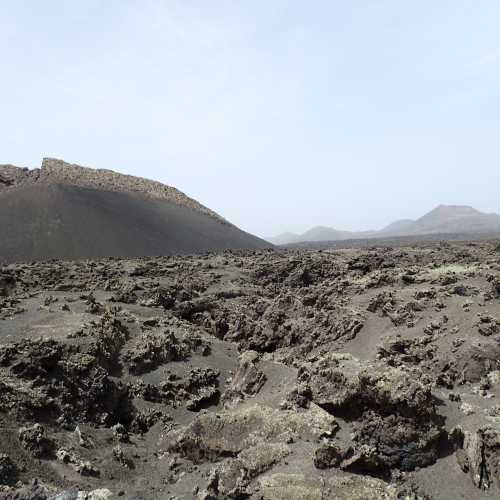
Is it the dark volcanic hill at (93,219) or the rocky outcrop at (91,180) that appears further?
the rocky outcrop at (91,180)

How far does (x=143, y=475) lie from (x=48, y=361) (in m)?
3.34

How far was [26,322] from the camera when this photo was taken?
1170 cm

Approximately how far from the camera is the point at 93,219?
122 feet

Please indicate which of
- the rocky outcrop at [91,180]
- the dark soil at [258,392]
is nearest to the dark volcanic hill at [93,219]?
the rocky outcrop at [91,180]

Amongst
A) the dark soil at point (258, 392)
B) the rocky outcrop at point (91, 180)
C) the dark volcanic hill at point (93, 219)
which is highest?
the rocky outcrop at point (91, 180)

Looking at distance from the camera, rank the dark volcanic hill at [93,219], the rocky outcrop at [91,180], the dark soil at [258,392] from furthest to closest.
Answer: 1. the rocky outcrop at [91,180]
2. the dark volcanic hill at [93,219]
3. the dark soil at [258,392]

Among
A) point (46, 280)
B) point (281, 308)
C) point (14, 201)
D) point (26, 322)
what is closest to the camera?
point (26, 322)

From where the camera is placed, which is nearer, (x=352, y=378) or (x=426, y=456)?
(x=426, y=456)

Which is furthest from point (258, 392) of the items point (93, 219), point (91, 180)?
point (91, 180)

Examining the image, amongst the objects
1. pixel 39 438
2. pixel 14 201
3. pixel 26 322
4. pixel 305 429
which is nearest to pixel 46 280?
pixel 26 322

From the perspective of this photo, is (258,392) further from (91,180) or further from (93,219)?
(91,180)

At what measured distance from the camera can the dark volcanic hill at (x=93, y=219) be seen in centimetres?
3381

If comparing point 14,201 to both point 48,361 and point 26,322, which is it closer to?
point 26,322

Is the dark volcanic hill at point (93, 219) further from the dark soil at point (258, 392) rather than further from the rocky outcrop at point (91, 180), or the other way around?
the dark soil at point (258, 392)
